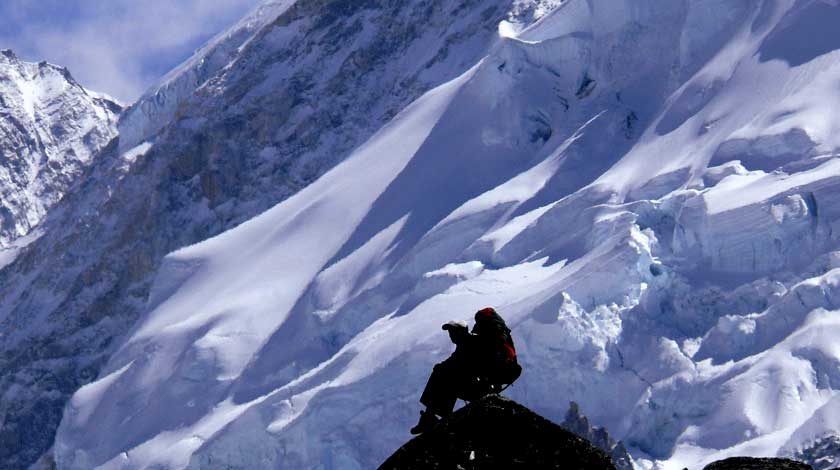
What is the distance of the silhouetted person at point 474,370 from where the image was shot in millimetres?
12664

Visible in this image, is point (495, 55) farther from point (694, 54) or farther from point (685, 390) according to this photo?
point (685, 390)

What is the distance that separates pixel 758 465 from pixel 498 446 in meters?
1.80

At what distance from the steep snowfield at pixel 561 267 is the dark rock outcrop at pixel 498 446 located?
49437 mm

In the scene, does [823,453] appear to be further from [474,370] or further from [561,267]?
[474,370]

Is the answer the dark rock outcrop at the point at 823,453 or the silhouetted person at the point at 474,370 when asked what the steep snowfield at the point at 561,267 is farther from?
the silhouetted person at the point at 474,370

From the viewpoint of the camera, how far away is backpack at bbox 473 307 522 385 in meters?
12.7

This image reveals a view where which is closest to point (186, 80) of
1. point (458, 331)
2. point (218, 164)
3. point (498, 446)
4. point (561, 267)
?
point (218, 164)

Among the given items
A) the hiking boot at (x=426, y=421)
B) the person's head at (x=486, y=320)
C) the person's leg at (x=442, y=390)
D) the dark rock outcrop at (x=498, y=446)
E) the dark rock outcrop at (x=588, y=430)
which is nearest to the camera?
the dark rock outcrop at (x=498, y=446)

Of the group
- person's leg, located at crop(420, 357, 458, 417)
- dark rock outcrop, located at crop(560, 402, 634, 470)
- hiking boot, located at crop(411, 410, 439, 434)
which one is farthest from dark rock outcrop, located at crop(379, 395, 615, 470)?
dark rock outcrop, located at crop(560, 402, 634, 470)

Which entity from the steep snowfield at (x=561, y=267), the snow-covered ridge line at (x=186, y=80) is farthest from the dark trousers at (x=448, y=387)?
the snow-covered ridge line at (x=186, y=80)

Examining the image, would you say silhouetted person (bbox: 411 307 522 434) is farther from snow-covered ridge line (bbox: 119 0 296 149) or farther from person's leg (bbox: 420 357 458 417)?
snow-covered ridge line (bbox: 119 0 296 149)

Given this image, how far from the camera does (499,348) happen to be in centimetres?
1274

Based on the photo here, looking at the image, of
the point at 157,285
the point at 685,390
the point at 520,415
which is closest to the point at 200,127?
the point at 157,285

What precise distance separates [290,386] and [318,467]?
10.9m
